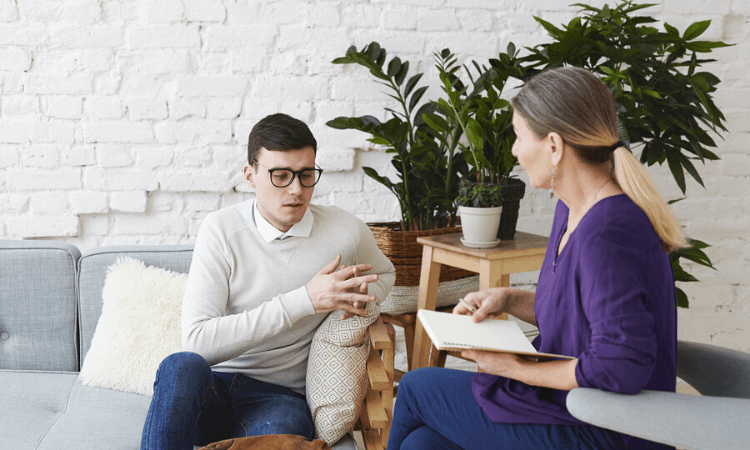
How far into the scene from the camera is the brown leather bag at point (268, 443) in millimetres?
1220

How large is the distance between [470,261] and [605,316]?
93 centimetres

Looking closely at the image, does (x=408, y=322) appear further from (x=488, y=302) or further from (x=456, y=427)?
(x=456, y=427)

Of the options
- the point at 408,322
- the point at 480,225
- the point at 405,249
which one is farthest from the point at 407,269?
the point at 480,225

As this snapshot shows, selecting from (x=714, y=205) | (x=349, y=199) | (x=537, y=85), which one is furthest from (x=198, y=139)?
(x=714, y=205)

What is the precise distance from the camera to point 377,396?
1545 millimetres

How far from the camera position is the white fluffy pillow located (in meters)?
1.68

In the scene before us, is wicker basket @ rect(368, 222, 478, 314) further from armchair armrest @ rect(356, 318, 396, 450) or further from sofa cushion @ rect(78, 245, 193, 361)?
sofa cushion @ rect(78, 245, 193, 361)

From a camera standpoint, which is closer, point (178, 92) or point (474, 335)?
point (474, 335)

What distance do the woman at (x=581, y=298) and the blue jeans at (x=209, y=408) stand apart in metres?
0.35

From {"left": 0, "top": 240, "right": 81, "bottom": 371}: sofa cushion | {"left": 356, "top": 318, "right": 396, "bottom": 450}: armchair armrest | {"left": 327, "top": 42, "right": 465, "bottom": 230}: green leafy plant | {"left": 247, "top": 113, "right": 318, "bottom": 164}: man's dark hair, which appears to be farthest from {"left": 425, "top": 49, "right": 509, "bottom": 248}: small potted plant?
{"left": 0, "top": 240, "right": 81, "bottom": 371}: sofa cushion

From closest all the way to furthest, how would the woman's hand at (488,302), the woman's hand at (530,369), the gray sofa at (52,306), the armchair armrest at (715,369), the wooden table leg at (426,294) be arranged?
the woman's hand at (530,369) → the armchair armrest at (715,369) → the woman's hand at (488,302) → the gray sofa at (52,306) → the wooden table leg at (426,294)

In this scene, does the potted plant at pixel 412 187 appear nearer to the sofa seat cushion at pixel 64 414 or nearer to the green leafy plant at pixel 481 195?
the green leafy plant at pixel 481 195

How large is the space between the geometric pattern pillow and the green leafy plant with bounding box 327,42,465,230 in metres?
0.72

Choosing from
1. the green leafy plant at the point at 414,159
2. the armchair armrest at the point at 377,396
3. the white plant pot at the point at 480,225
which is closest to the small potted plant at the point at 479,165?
the white plant pot at the point at 480,225
